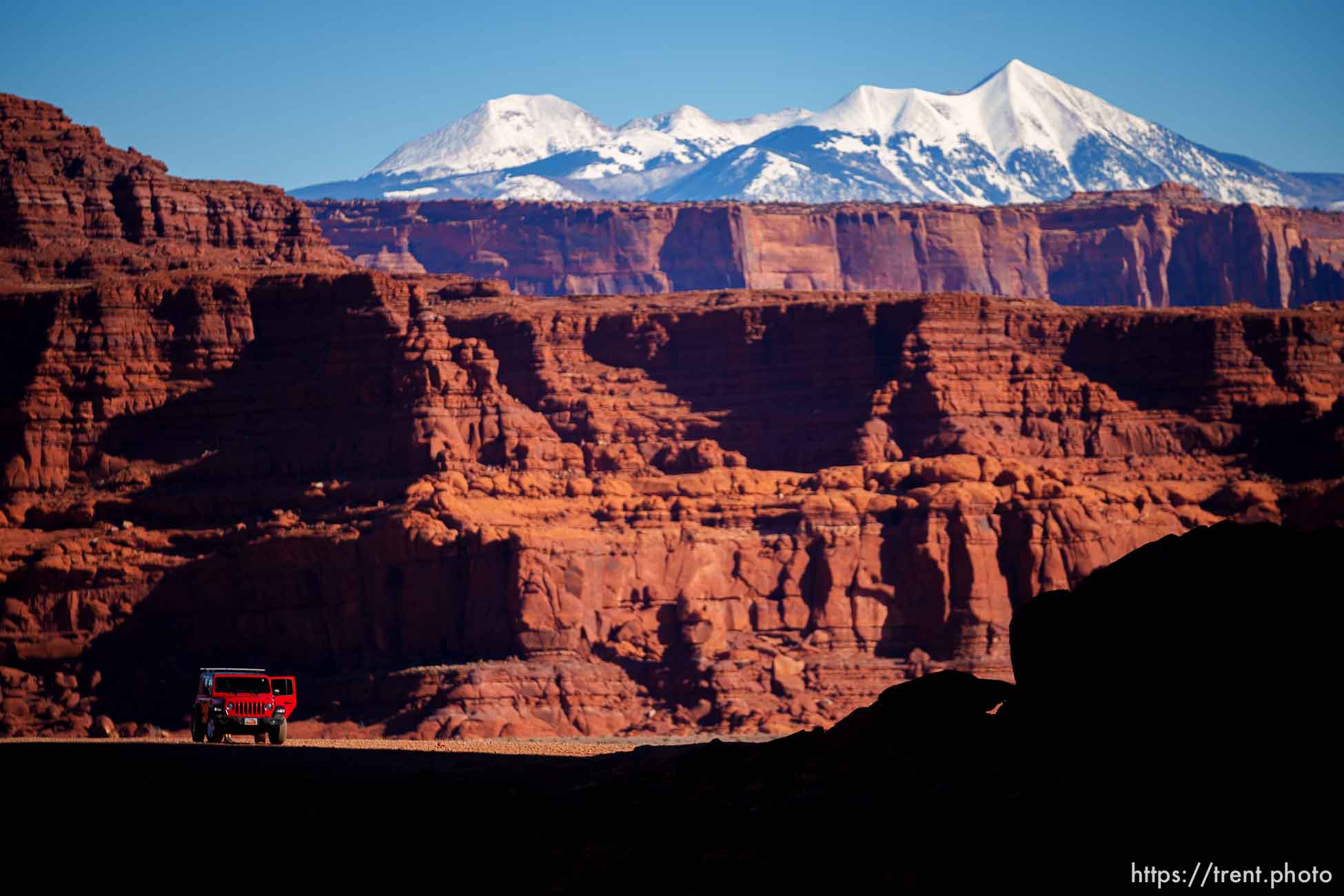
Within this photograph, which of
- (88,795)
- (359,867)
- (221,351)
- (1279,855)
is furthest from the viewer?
(221,351)

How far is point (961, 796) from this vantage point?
33.1 meters

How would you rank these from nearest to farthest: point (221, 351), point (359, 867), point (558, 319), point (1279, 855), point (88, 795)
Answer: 1. point (1279, 855)
2. point (359, 867)
3. point (88, 795)
4. point (221, 351)
5. point (558, 319)

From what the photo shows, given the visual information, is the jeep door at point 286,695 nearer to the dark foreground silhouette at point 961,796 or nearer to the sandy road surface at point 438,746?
the sandy road surface at point 438,746

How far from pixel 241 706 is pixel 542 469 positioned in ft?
127

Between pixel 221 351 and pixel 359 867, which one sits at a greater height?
pixel 221 351

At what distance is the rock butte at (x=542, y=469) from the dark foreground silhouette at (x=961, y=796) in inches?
1506

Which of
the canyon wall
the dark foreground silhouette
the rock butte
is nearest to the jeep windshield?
the dark foreground silhouette

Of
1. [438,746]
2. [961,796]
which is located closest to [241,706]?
[438,746]

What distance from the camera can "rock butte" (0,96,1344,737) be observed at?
8188 cm

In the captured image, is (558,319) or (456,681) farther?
(558,319)

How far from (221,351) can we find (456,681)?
728 inches

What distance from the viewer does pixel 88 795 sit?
132ft

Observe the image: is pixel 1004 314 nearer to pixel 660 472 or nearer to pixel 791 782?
pixel 660 472

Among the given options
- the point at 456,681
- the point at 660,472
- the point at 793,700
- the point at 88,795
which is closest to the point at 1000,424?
the point at 660,472
